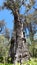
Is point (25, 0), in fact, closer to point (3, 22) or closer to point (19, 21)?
point (19, 21)

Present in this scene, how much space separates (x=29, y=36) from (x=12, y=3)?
24.8 m

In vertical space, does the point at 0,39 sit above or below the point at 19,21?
below

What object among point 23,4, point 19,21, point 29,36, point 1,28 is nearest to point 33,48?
point 29,36

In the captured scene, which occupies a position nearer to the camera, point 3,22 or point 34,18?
point 34,18

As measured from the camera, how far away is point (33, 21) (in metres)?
33.2

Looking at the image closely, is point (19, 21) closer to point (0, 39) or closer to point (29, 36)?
point (29, 36)

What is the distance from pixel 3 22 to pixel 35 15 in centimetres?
822

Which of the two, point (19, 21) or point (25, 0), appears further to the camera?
point (19, 21)

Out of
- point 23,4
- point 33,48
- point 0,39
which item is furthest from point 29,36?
point 23,4

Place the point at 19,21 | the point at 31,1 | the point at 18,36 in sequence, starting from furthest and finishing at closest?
the point at 19,21, the point at 18,36, the point at 31,1

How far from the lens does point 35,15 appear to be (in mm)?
32219

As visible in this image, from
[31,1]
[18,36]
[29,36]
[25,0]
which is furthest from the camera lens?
[29,36]

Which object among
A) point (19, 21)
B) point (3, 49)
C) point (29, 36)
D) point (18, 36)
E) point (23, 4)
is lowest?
point (3, 49)

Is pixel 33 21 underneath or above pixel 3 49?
above
